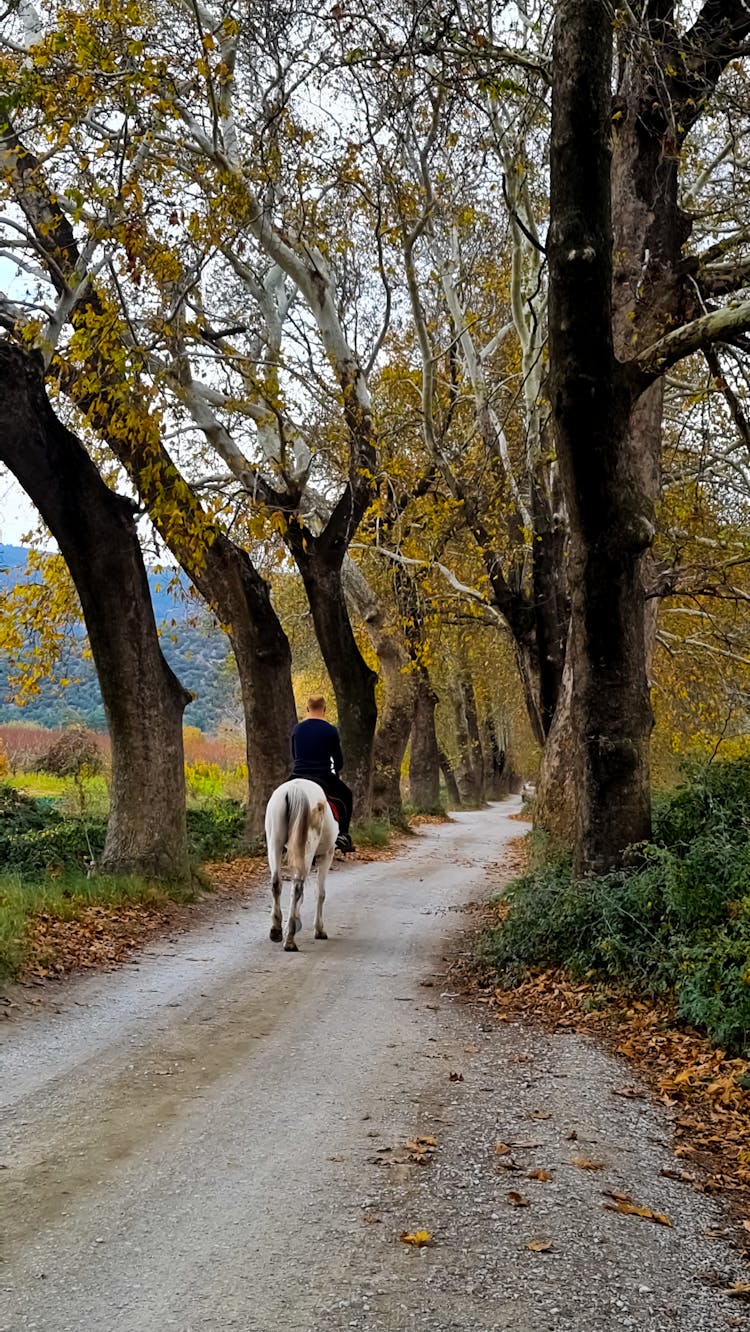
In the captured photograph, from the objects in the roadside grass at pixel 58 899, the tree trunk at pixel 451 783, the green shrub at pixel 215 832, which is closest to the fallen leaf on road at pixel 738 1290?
the roadside grass at pixel 58 899

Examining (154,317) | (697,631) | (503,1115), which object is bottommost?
(503,1115)

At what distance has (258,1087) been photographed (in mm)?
6133

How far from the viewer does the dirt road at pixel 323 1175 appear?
12.3 feet

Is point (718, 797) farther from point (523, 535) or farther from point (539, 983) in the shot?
point (523, 535)

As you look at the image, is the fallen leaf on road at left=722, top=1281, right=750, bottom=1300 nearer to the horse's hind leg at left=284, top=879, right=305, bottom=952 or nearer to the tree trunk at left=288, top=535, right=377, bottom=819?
the horse's hind leg at left=284, top=879, right=305, bottom=952

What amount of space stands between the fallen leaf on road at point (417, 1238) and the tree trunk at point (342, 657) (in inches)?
605

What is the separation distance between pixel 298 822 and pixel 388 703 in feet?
56.9

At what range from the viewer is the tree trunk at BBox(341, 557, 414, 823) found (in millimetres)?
26734

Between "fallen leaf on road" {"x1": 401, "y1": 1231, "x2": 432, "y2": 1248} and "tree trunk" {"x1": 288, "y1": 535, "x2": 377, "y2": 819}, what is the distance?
15.4 metres

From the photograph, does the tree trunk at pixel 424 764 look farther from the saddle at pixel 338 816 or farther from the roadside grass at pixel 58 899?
the saddle at pixel 338 816

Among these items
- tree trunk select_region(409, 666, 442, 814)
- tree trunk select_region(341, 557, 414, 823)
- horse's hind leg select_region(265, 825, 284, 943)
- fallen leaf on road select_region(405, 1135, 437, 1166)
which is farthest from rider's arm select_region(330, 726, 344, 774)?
tree trunk select_region(409, 666, 442, 814)

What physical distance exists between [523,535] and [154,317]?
25.1 ft

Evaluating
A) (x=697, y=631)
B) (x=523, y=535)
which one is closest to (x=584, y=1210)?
(x=523, y=535)

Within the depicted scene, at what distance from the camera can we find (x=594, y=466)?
9.15 metres
